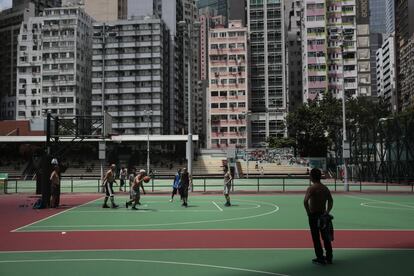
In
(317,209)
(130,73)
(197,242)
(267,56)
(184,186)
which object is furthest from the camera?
(267,56)

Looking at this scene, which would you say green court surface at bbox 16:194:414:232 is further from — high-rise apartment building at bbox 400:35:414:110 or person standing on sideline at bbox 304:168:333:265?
high-rise apartment building at bbox 400:35:414:110

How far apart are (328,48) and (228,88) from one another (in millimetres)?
25563

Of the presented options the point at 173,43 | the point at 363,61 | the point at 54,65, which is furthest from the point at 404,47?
the point at 54,65

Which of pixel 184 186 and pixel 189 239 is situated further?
pixel 184 186

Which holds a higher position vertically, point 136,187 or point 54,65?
point 54,65

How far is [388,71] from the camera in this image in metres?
169

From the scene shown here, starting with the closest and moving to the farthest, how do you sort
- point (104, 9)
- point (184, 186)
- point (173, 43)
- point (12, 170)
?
1. point (184, 186)
2. point (12, 170)
3. point (173, 43)
4. point (104, 9)

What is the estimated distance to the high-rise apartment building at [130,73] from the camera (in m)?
120

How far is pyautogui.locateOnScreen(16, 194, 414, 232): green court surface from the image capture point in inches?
609

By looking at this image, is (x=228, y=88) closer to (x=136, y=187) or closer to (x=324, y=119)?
(x=324, y=119)

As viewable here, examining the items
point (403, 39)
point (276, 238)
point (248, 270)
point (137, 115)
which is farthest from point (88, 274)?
point (403, 39)

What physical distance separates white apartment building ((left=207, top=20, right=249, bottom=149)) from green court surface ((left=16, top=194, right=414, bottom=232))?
93380mm

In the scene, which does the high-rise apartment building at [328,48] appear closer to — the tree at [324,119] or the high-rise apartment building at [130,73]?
the tree at [324,119]

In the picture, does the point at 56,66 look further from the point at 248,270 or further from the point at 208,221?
the point at 248,270
